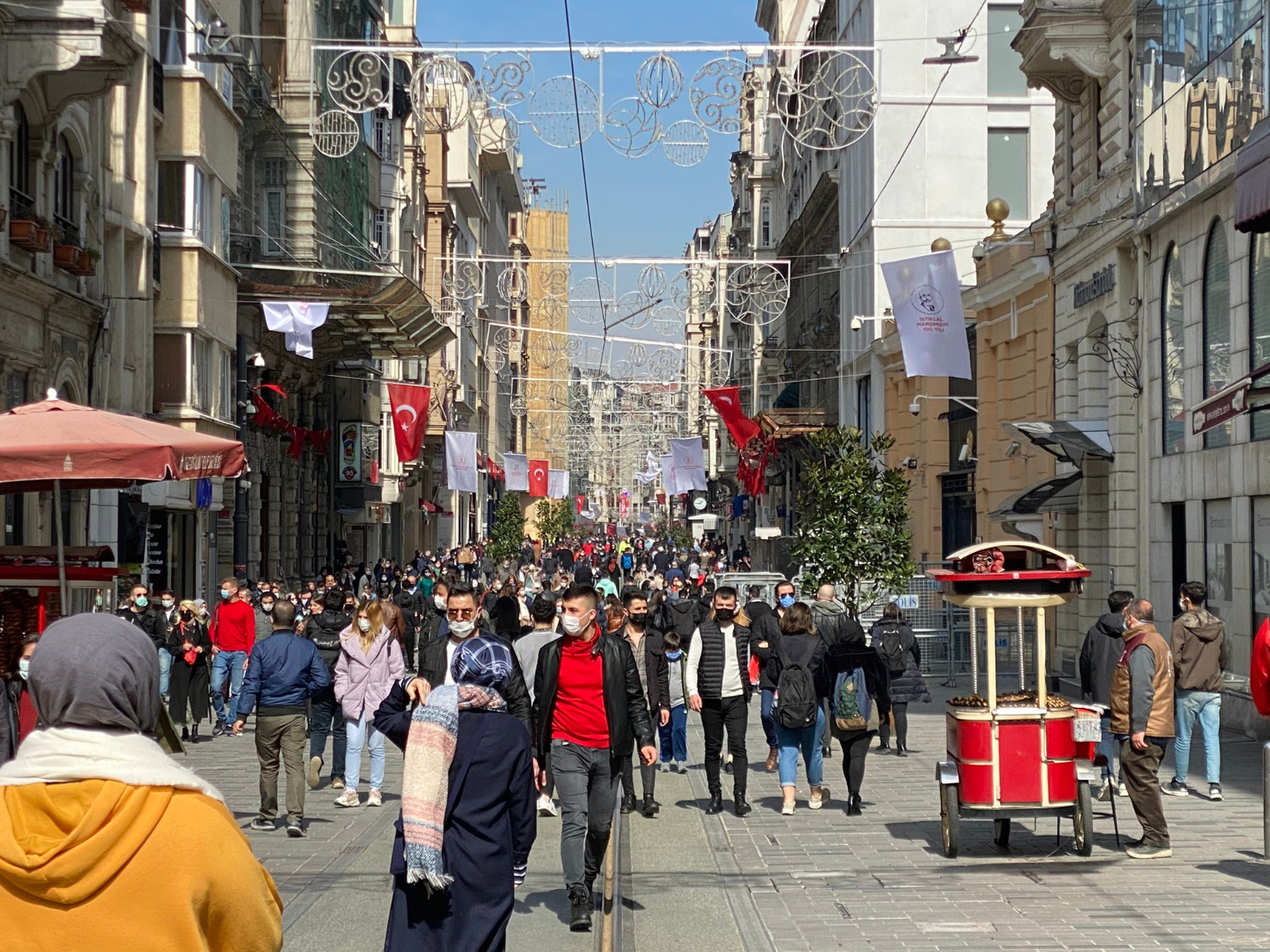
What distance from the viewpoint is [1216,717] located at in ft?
46.9

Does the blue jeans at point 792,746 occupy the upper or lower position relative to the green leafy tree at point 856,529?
lower

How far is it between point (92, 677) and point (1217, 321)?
60.7 feet

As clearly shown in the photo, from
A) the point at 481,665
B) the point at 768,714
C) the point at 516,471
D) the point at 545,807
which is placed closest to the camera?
the point at 481,665

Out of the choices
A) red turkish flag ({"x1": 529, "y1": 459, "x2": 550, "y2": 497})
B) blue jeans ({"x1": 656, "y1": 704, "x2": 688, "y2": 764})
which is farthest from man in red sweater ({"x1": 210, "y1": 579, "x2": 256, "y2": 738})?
red turkish flag ({"x1": 529, "y1": 459, "x2": 550, "y2": 497})

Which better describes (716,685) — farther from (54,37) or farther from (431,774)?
(54,37)

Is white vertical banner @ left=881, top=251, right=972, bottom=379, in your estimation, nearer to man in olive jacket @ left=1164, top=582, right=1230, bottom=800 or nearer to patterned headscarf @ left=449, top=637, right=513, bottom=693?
man in olive jacket @ left=1164, top=582, right=1230, bottom=800

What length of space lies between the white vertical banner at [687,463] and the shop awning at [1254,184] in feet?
132

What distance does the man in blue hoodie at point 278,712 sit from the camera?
41.5 ft

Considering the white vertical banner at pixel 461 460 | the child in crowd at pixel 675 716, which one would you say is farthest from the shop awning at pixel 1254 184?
the white vertical banner at pixel 461 460

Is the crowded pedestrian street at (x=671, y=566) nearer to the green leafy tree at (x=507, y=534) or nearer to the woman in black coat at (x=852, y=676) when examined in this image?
the woman in black coat at (x=852, y=676)

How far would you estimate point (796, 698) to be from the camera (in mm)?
13430

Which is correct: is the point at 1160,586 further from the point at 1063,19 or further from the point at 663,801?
the point at 663,801

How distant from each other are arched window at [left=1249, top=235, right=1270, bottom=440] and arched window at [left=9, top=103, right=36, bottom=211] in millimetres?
14793

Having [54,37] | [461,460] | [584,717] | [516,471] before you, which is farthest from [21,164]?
[516,471]
